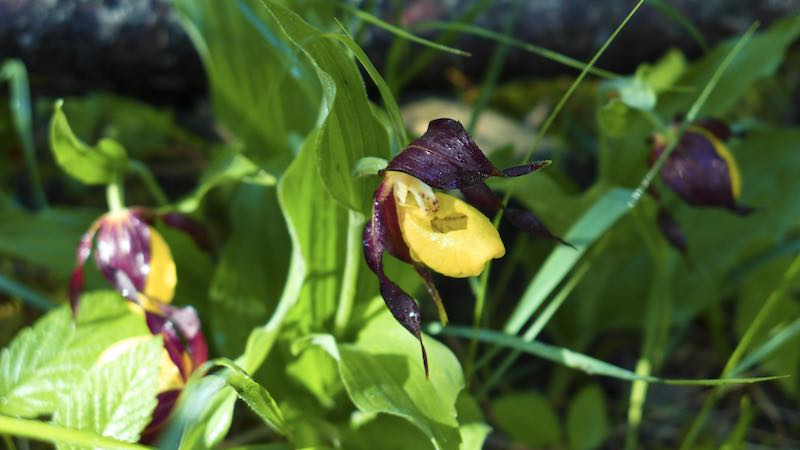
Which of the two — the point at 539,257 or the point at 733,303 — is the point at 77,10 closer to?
the point at 539,257

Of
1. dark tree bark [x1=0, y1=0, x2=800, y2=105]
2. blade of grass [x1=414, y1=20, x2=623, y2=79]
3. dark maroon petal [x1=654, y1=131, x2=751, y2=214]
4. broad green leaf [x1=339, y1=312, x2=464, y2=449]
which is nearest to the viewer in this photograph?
broad green leaf [x1=339, y1=312, x2=464, y2=449]

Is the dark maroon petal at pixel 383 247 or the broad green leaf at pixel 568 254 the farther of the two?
the broad green leaf at pixel 568 254

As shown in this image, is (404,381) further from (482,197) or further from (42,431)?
(42,431)

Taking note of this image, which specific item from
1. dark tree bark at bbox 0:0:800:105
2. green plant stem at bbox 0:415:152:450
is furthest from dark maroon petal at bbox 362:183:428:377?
dark tree bark at bbox 0:0:800:105

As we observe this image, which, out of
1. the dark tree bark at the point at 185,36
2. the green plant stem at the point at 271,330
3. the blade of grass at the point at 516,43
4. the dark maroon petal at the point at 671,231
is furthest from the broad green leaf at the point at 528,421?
the dark tree bark at the point at 185,36

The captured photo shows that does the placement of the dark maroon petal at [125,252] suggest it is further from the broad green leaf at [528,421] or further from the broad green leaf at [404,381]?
the broad green leaf at [528,421]

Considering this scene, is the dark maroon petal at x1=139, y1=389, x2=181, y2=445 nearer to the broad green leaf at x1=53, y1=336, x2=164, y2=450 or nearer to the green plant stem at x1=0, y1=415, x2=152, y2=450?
the broad green leaf at x1=53, y1=336, x2=164, y2=450
